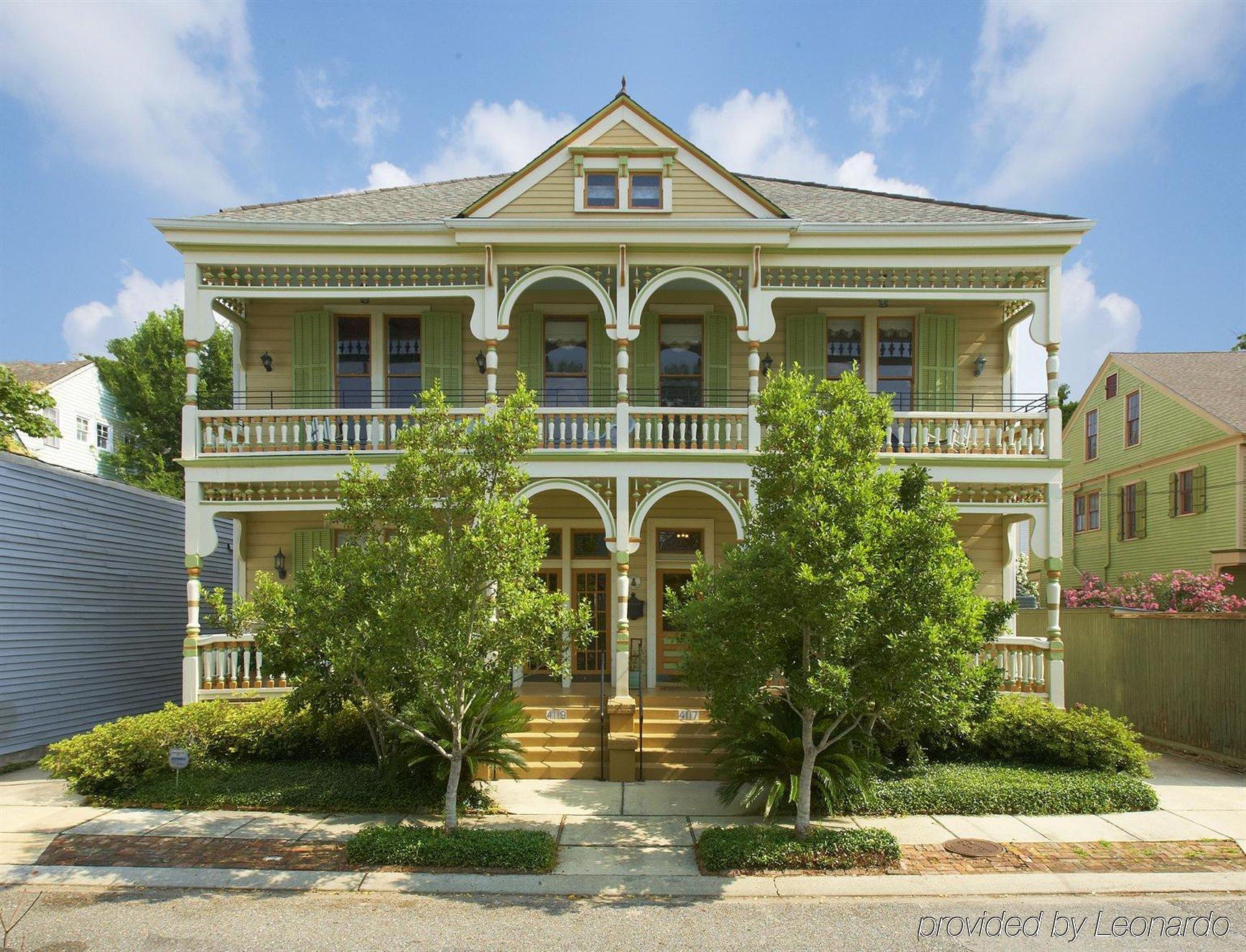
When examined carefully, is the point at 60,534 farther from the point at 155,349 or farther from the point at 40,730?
the point at 155,349

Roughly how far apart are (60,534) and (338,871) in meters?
8.63

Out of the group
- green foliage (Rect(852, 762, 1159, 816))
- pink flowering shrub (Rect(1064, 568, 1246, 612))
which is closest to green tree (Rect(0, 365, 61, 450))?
green foliage (Rect(852, 762, 1159, 816))

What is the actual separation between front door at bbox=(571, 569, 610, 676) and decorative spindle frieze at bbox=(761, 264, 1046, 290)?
20.3ft

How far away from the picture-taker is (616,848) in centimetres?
820

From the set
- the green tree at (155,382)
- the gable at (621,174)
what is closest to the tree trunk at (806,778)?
the gable at (621,174)

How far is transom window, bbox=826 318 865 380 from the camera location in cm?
1431

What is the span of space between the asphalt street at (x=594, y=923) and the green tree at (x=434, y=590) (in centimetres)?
164

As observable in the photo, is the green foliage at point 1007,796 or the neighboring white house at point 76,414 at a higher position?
the neighboring white house at point 76,414

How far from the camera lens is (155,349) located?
30.8 meters

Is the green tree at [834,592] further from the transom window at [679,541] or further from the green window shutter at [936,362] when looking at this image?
the green window shutter at [936,362]

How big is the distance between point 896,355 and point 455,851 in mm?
11292

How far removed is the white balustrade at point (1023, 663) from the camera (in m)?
11.9

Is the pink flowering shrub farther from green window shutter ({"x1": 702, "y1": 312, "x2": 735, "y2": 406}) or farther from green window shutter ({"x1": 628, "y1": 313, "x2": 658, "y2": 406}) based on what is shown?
green window shutter ({"x1": 628, "y1": 313, "x2": 658, "y2": 406})

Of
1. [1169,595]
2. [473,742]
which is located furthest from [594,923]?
[1169,595]
